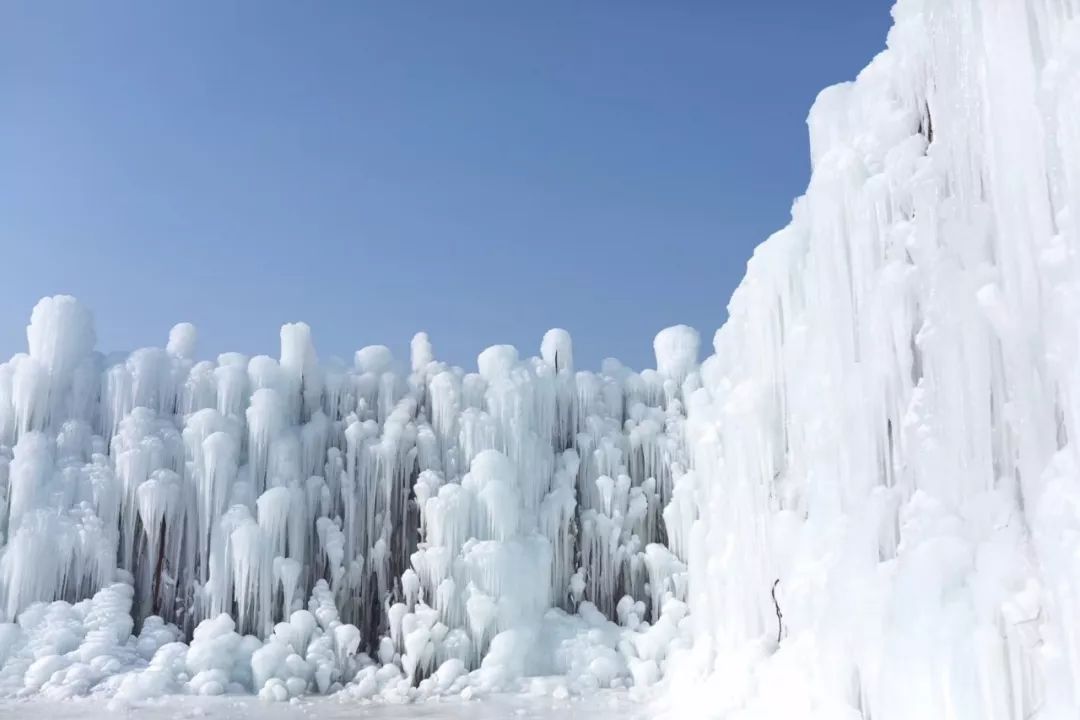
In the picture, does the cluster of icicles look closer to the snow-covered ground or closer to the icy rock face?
the snow-covered ground

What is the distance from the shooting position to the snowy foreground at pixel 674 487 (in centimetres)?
514

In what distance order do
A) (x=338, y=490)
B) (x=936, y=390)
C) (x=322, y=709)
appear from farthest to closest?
(x=338, y=490), (x=322, y=709), (x=936, y=390)

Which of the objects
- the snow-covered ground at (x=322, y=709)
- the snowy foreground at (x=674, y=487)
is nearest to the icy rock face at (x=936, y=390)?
the snowy foreground at (x=674, y=487)

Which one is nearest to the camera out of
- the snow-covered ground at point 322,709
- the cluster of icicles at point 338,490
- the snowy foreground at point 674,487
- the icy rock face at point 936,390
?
the icy rock face at point 936,390

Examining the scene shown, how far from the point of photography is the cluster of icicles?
13.1 m

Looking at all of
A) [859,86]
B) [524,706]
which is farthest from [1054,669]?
[524,706]

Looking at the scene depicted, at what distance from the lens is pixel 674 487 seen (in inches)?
583

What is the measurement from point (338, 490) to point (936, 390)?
34.5 ft

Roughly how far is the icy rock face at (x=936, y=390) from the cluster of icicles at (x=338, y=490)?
5.26m

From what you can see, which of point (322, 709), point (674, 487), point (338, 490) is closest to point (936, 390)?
point (322, 709)

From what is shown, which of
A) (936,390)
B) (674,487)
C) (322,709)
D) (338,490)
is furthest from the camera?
(674,487)

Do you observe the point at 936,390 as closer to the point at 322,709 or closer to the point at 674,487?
the point at 322,709

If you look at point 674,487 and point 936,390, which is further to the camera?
point 674,487

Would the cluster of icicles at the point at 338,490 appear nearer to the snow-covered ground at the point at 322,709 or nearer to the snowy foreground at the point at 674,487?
the snowy foreground at the point at 674,487
